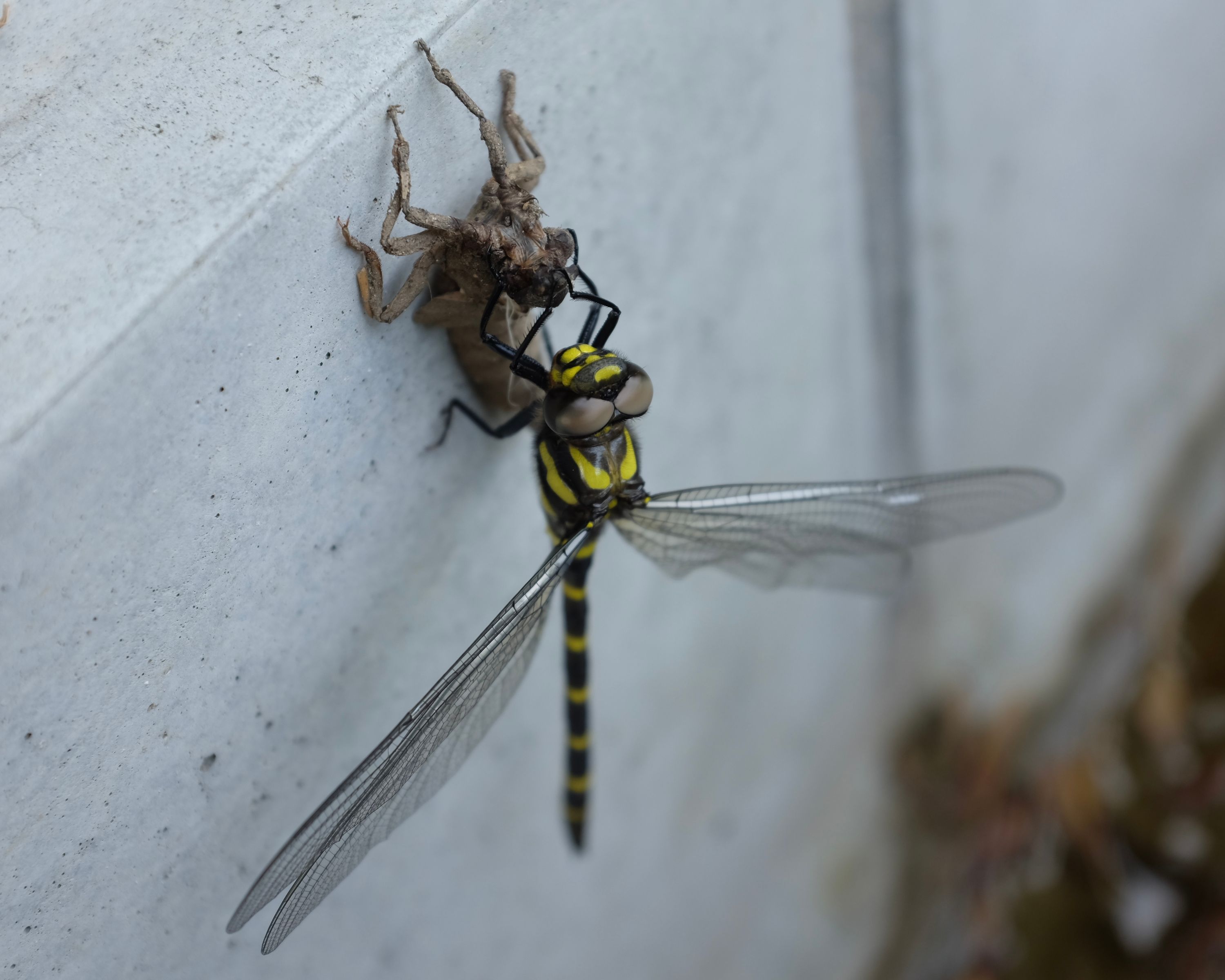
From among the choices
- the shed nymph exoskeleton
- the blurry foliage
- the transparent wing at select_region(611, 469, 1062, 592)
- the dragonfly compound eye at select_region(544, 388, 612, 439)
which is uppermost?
the shed nymph exoskeleton

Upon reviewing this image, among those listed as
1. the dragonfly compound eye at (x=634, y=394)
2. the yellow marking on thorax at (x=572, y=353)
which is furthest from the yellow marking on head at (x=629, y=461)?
the yellow marking on thorax at (x=572, y=353)

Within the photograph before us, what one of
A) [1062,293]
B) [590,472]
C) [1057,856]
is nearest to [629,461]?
[590,472]

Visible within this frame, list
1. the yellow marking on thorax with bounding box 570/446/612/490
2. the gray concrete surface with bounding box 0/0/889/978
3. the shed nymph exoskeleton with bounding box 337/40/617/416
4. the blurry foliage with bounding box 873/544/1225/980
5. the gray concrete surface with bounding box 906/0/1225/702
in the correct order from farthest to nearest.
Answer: the blurry foliage with bounding box 873/544/1225/980, the gray concrete surface with bounding box 906/0/1225/702, the yellow marking on thorax with bounding box 570/446/612/490, the shed nymph exoskeleton with bounding box 337/40/617/416, the gray concrete surface with bounding box 0/0/889/978

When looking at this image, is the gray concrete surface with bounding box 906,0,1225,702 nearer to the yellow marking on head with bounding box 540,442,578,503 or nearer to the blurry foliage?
the blurry foliage

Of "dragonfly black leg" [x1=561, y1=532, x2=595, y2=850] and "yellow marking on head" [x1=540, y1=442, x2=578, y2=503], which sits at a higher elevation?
"yellow marking on head" [x1=540, y1=442, x2=578, y2=503]

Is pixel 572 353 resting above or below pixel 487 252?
below

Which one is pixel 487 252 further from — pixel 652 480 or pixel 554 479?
pixel 652 480

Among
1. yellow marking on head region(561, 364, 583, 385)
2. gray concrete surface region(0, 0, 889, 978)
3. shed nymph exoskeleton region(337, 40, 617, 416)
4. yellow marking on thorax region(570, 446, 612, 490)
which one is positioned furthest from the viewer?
yellow marking on thorax region(570, 446, 612, 490)

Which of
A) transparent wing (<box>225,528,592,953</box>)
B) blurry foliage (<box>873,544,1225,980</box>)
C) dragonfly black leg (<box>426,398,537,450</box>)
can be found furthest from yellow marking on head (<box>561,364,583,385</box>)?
blurry foliage (<box>873,544,1225,980</box>)
